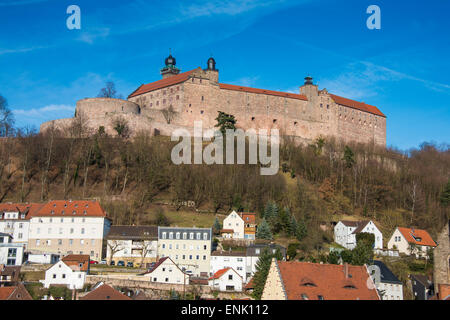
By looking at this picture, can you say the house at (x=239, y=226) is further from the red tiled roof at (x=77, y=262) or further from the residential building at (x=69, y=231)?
the red tiled roof at (x=77, y=262)

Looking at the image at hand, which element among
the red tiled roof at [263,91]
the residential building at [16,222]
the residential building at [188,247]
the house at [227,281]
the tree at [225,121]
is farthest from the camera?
the red tiled roof at [263,91]

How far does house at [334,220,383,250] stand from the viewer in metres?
54.5

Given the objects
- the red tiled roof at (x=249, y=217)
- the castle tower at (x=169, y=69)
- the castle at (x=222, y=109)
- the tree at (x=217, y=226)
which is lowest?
the tree at (x=217, y=226)

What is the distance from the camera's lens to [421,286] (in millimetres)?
40031

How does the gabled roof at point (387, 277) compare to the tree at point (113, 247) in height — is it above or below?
below

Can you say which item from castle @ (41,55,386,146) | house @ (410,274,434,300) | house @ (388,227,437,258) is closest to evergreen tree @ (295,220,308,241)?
house @ (388,227,437,258)

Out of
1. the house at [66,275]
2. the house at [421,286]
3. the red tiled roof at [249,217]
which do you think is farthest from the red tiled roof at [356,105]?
the house at [66,275]

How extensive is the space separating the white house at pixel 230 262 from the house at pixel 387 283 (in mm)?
9715

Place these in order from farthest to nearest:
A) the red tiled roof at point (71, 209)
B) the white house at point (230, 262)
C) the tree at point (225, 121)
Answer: the tree at point (225, 121) < the red tiled roof at point (71, 209) < the white house at point (230, 262)

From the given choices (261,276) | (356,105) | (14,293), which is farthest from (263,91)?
(14,293)

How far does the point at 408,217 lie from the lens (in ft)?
204

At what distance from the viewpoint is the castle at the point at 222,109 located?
74.9 m

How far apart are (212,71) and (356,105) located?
26.3 meters
